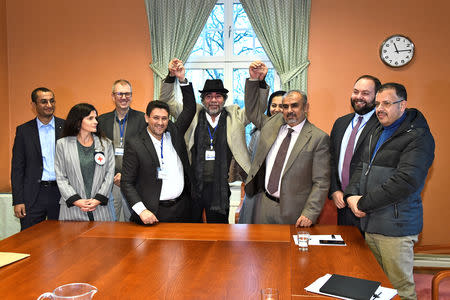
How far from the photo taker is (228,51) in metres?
5.79

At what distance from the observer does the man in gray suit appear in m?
3.01

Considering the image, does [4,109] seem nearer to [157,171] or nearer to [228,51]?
[228,51]

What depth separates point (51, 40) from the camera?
6.04m

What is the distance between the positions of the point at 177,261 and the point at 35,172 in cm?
220

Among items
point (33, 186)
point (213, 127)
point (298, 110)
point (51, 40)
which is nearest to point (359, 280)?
point (298, 110)

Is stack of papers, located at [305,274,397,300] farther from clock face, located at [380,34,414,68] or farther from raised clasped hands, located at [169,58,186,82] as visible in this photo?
clock face, located at [380,34,414,68]

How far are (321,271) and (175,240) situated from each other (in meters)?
0.96

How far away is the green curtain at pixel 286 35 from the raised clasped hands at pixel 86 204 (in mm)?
3160

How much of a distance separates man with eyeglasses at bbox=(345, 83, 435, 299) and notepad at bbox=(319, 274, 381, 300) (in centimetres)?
83

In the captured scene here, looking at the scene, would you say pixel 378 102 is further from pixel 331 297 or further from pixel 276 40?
pixel 276 40

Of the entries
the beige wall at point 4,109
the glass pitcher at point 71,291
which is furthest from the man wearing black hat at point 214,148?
the beige wall at point 4,109

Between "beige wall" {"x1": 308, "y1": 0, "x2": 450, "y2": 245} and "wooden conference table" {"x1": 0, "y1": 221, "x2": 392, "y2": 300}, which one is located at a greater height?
"beige wall" {"x1": 308, "y1": 0, "x2": 450, "y2": 245}

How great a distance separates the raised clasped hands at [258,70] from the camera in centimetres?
346

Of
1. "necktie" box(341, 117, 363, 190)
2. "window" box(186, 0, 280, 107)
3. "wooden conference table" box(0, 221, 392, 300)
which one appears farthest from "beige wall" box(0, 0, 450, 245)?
"wooden conference table" box(0, 221, 392, 300)
